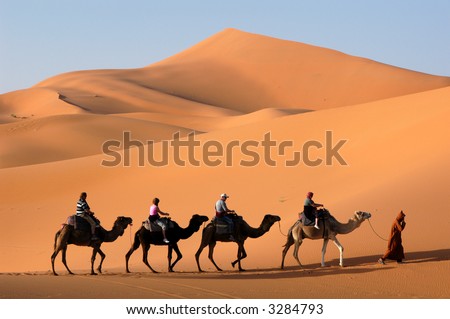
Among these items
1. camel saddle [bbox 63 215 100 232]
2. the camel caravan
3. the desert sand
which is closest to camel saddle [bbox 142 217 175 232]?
the camel caravan

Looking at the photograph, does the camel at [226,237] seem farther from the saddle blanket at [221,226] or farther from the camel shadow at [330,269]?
the camel shadow at [330,269]

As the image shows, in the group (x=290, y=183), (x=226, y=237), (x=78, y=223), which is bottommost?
(x=226, y=237)

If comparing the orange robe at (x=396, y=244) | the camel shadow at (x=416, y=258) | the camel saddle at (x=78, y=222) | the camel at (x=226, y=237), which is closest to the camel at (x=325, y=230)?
the camel shadow at (x=416, y=258)

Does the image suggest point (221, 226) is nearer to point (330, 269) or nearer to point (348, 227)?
point (330, 269)

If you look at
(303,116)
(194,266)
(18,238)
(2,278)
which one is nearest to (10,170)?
(18,238)

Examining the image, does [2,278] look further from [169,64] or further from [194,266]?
[169,64]

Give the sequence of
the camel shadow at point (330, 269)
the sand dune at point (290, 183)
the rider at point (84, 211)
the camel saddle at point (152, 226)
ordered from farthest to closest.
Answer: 1. the sand dune at point (290, 183)
2. the camel saddle at point (152, 226)
3. the rider at point (84, 211)
4. the camel shadow at point (330, 269)

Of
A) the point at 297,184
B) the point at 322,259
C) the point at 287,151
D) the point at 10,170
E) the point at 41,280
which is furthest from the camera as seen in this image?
the point at 10,170

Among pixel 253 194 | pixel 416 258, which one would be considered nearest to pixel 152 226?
pixel 416 258

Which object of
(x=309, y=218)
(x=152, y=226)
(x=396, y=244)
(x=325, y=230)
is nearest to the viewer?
(x=396, y=244)

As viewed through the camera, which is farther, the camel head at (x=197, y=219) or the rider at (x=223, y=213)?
the camel head at (x=197, y=219)

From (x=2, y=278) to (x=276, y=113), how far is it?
60762 millimetres

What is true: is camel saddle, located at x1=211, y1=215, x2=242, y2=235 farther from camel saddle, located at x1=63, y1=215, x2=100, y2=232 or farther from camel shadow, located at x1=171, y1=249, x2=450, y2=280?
camel saddle, located at x1=63, y1=215, x2=100, y2=232

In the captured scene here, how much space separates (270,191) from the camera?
3167 cm
